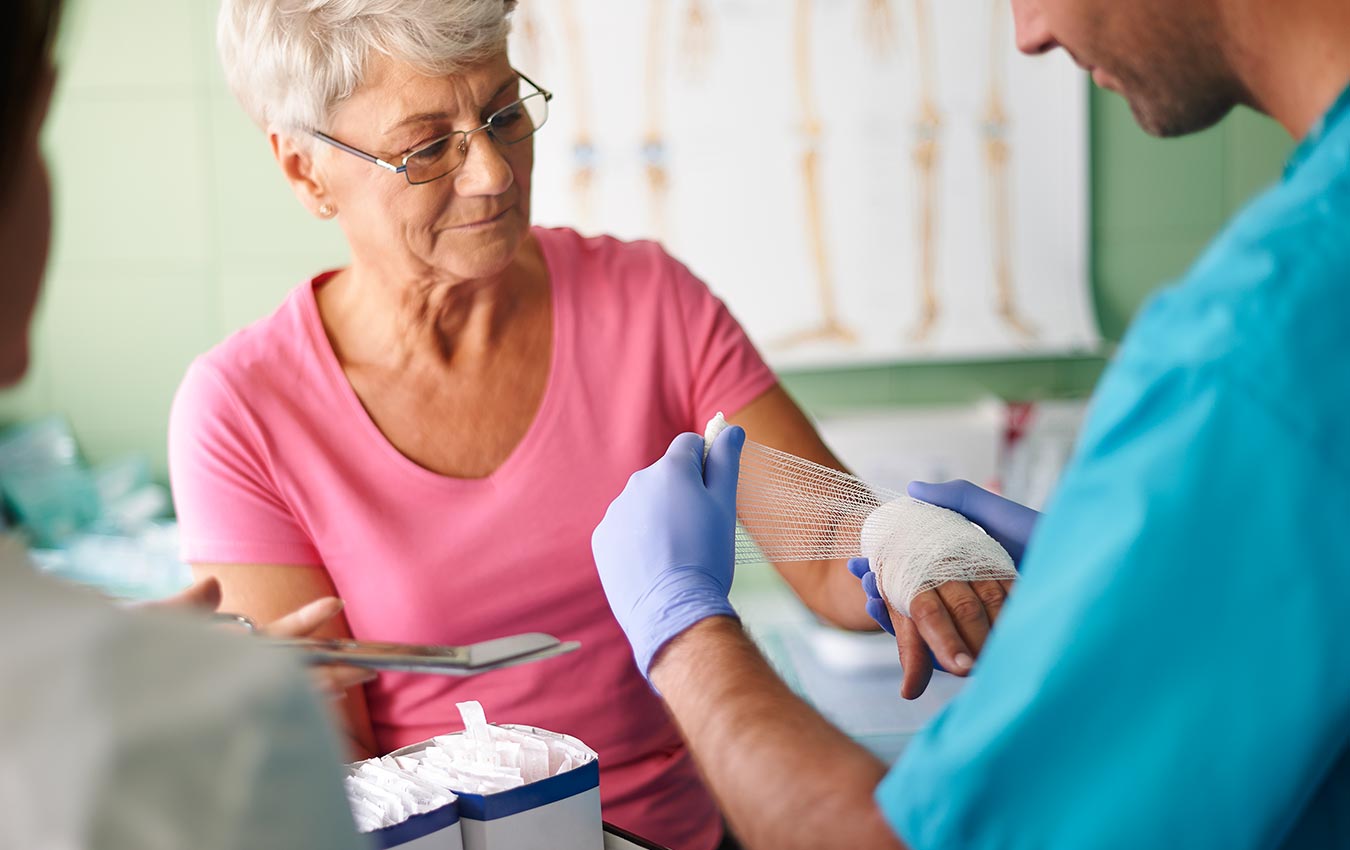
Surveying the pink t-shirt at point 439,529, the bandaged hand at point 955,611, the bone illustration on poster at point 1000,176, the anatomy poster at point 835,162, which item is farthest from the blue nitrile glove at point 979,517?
the bone illustration on poster at point 1000,176

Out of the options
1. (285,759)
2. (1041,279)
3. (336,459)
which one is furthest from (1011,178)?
(285,759)

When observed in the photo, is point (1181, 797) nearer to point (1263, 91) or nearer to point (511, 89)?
point (1263, 91)

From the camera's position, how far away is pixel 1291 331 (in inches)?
25.0

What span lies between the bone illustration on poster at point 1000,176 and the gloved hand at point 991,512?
189 centimetres

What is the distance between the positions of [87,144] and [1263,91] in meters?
2.77

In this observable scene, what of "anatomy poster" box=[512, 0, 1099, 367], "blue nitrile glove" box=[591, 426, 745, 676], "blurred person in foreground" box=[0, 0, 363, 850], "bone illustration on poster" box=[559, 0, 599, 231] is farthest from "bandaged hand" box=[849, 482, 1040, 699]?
"bone illustration on poster" box=[559, 0, 599, 231]

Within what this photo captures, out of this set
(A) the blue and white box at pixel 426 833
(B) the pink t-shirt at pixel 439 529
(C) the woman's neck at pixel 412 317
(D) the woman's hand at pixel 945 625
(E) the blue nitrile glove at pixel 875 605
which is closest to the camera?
(A) the blue and white box at pixel 426 833

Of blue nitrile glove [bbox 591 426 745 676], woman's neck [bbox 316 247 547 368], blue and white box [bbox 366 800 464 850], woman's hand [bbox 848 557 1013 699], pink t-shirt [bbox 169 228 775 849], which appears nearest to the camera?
blue and white box [bbox 366 800 464 850]

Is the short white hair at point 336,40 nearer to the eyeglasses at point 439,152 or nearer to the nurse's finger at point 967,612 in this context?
the eyeglasses at point 439,152

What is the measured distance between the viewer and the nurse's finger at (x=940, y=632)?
1.04m

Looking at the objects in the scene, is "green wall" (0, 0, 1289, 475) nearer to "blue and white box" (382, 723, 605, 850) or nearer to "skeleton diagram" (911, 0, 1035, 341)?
"skeleton diagram" (911, 0, 1035, 341)

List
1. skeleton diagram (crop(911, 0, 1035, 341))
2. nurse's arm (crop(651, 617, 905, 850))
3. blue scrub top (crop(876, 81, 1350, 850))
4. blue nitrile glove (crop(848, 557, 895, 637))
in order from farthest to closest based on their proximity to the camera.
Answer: skeleton diagram (crop(911, 0, 1035, 341)) → blue nitrile glove (crop(848, 557, 895, 637)) → nurse's arm (crop(651, 617, 905, 850)) → blue scrub top (crop(876, 81, 1350, 850))

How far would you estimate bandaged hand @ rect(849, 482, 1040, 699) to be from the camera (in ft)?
3.51

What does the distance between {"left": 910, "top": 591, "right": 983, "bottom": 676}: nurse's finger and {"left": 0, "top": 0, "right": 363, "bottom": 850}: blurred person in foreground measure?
0.65 m
